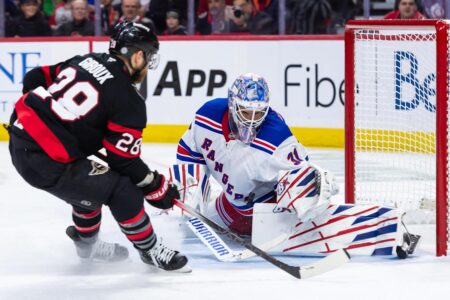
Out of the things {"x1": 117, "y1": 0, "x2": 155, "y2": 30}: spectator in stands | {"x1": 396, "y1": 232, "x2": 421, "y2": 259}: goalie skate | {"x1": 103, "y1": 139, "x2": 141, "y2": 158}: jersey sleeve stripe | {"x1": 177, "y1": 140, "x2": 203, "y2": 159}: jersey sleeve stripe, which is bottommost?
{"x1": 396, "y1": 232, "x2": 421, "y2": 259}: goalie skate

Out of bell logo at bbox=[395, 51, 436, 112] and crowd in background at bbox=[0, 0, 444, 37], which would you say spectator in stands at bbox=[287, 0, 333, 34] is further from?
bell logo at bbox=[395, 51, 436, 112]

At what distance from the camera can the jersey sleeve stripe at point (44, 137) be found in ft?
11.0

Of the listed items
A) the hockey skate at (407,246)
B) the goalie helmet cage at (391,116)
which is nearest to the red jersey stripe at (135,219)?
the hockey skate at (407,246)

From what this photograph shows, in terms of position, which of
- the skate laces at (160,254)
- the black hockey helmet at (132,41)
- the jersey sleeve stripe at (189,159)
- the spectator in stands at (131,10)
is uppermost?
the spectator in stands at (131,10)

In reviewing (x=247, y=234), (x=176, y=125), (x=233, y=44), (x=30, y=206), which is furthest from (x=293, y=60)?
(x=247, y=234)

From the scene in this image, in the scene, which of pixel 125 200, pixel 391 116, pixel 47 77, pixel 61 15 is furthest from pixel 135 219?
pixel 61 15

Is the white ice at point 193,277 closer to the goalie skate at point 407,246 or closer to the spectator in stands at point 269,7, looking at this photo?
the goalie skate at point 407,246

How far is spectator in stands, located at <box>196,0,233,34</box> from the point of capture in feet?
24.5

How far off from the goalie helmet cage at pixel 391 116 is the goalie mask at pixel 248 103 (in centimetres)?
64

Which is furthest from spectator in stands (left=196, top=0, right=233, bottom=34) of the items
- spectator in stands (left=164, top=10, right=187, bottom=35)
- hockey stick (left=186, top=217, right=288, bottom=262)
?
hockey stick (left=186, top=217, right=288, bottom=262)

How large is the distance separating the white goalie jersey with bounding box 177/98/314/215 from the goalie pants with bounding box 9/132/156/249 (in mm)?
626

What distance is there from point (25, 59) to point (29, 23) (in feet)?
1.00

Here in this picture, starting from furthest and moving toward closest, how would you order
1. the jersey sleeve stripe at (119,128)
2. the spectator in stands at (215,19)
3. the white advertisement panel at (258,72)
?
the spectator in stands at (215,19)
the white advertisement panel at (258,72)
the jersey sleeve stripe at (119,128)

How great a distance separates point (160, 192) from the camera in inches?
139
